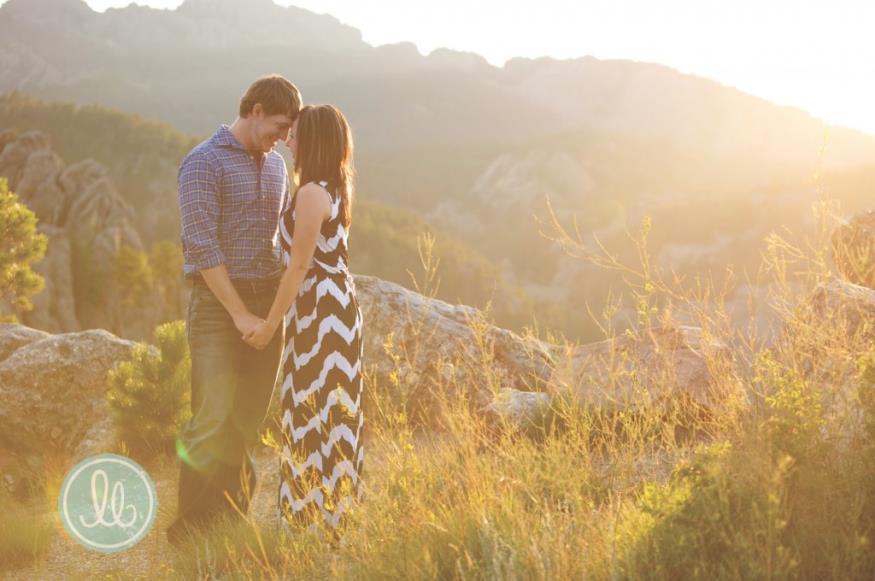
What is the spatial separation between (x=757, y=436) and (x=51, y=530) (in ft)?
14.7

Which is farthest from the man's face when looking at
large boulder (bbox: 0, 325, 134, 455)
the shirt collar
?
large boulder (bbox: 0, 325, 134, 455)

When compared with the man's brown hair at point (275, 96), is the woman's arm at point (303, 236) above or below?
below

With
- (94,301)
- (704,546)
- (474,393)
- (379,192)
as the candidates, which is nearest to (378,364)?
(474,393)

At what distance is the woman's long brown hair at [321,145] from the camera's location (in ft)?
11.7

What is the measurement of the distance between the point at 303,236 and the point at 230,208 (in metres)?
0.61

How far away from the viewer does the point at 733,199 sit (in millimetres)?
108625

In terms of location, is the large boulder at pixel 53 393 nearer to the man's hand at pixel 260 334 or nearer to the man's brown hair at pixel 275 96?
the man's hand at pixel 260 334

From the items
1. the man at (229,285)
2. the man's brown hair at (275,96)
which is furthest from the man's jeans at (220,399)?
the man's brown hair at (275,96)

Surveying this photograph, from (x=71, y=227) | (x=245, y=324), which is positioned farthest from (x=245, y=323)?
(x=71, y=227)

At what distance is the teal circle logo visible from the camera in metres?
4.82

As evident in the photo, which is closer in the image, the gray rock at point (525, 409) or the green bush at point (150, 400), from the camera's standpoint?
the gray rock at point (525, 409)

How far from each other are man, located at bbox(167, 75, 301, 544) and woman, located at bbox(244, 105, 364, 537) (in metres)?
0.19

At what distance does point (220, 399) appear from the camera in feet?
12.0

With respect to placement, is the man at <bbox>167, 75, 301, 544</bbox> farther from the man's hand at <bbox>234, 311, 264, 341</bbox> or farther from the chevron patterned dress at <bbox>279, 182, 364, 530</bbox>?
the chevron patterned dress at <bbox>279, 182, 364, 530</bbox>
